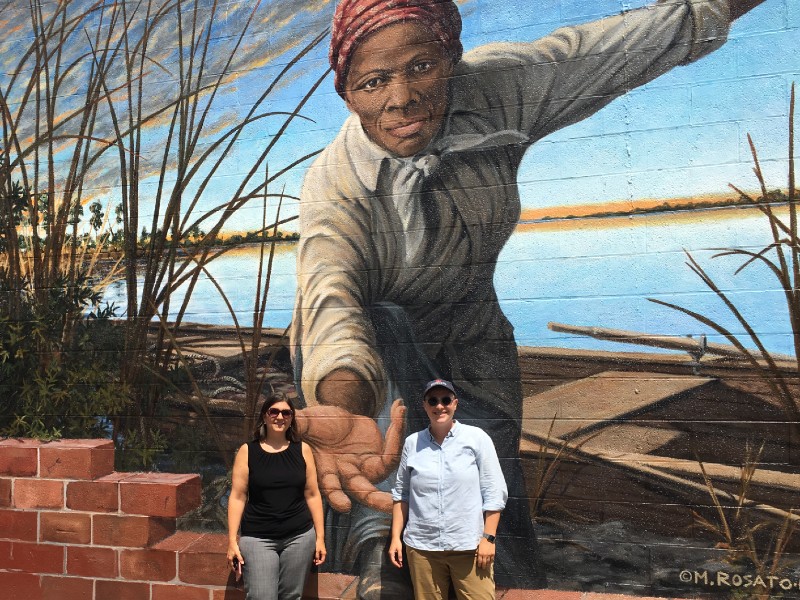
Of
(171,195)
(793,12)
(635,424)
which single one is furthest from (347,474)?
(793,12)

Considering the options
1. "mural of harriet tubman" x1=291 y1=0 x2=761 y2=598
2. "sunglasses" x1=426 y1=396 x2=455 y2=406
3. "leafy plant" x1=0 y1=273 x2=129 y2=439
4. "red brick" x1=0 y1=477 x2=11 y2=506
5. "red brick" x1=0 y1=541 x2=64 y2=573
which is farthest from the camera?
"leafy plant" x1=0 y1=273 x2=129 y2=439

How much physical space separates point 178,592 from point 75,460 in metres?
1.00

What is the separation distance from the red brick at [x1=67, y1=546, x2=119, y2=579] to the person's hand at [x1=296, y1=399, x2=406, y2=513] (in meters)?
1.31

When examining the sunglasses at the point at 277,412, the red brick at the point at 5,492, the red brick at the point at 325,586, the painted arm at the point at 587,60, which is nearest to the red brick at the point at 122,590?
the red brick at the point at 5,492

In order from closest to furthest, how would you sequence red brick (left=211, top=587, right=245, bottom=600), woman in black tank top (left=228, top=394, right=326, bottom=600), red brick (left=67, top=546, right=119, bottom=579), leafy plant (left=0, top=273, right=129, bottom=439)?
1. woman in black tank top (left=228, top=394, right=326, bottom=600)
2. red brick (left=211, top=587, right=245, bottom=600)
3. red brick (left=67, top=546, right=119, bottom=579)
4. leafy plant (left=0, top=273, right=129, bottom=439)

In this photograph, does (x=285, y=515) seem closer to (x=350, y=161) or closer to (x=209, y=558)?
(x=209, y=558)

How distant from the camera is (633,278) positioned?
3.92m

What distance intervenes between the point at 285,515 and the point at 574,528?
1.45 metres

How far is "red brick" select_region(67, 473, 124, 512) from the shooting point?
4562 mm

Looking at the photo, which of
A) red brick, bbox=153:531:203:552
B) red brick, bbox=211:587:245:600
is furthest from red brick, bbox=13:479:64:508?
red brick, bbox=211:587:245:600

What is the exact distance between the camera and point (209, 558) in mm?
4328

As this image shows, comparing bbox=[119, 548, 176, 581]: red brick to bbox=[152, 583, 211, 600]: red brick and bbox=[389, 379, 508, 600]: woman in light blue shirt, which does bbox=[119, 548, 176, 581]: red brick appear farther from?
bbox=[389, 379, 508, 600]: woman in light blue shirt

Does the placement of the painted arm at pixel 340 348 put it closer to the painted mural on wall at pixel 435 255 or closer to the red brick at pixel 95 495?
the painted mural on wall at pixel 435 255

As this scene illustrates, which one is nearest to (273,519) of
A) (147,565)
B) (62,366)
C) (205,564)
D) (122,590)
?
(205,564)
